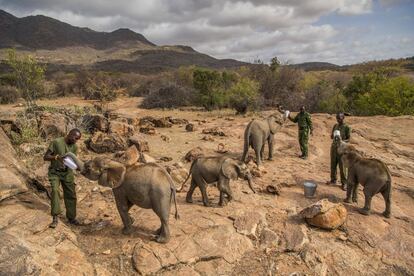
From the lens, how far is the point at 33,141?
10.5 meters

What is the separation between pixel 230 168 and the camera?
7.14m

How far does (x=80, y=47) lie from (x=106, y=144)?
93.5 metres

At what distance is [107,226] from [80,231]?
17.8 inches

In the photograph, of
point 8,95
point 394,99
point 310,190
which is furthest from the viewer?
point 8,95

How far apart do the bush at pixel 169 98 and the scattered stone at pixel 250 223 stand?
67.6 ft

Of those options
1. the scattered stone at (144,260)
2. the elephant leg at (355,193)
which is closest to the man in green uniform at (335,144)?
the elephant leg at (355,193)

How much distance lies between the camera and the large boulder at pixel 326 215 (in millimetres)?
6383

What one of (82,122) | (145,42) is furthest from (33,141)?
(145,42)

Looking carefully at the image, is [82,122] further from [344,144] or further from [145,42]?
[145,42]

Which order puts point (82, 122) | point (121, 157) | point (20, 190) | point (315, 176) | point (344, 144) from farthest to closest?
point (82, 122) < point (315, 176) < point (121, 157) < point (344, 144) < point (20, 190)

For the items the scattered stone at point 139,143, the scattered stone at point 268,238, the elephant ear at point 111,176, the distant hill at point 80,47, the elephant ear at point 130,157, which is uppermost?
the distant hill at point 80,47

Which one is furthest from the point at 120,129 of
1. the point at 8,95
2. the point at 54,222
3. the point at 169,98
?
the point at 8,95

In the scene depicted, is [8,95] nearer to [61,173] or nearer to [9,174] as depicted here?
[9,174]

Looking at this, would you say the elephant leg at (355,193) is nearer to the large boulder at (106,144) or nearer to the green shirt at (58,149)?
the green shirt at (58,149)
